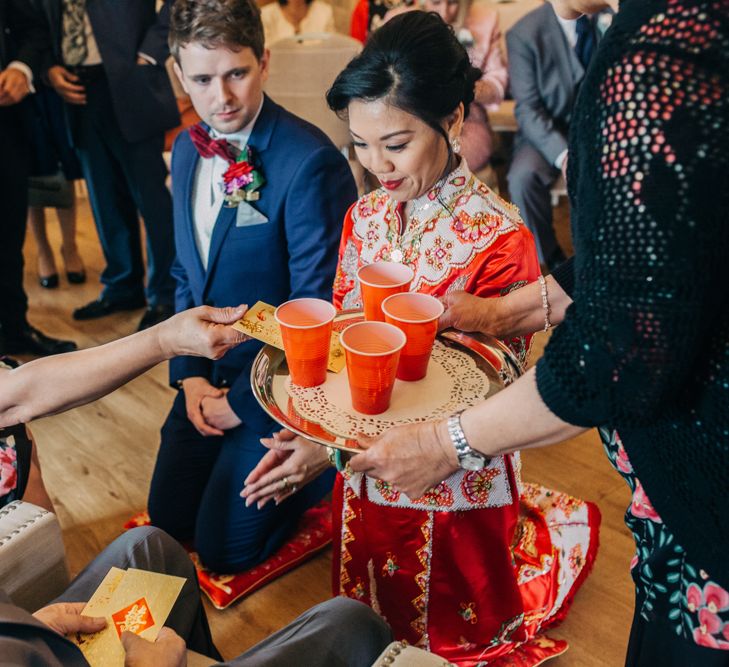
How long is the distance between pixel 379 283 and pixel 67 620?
0.77m

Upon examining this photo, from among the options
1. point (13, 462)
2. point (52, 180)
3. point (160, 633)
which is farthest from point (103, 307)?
point (160, 633)

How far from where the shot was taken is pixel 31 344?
10.2 ft

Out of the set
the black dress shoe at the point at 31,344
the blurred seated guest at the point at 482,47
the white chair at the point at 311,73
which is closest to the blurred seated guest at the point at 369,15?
the blurred seated guest at the point at 482,47

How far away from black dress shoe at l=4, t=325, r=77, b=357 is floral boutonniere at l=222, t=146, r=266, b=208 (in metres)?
1.59

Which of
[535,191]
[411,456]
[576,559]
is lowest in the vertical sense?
[576,559]

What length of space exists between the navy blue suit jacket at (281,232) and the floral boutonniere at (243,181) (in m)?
0.02

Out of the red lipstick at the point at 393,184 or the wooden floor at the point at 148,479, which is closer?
the red lipstick at the point at 393,184

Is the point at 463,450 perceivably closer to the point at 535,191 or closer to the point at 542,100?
the point at 535,191

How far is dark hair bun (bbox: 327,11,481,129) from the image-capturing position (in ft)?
4.65

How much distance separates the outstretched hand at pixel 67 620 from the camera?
1093mm

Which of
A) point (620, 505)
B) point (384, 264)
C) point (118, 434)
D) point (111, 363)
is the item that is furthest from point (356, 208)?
point (118, 434)

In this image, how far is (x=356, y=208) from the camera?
5.51ft

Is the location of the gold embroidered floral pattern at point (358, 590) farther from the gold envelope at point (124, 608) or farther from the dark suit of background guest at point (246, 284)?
the gold envelope at point (124, 608)

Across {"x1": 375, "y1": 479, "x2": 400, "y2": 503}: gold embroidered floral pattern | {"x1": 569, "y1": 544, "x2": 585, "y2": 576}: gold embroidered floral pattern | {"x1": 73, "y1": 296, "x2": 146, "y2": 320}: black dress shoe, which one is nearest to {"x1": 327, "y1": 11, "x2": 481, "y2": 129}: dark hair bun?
{"x1": 375, "y1": 479, "x2": 400, "y2": 503}: gold embroidered floral pattern
